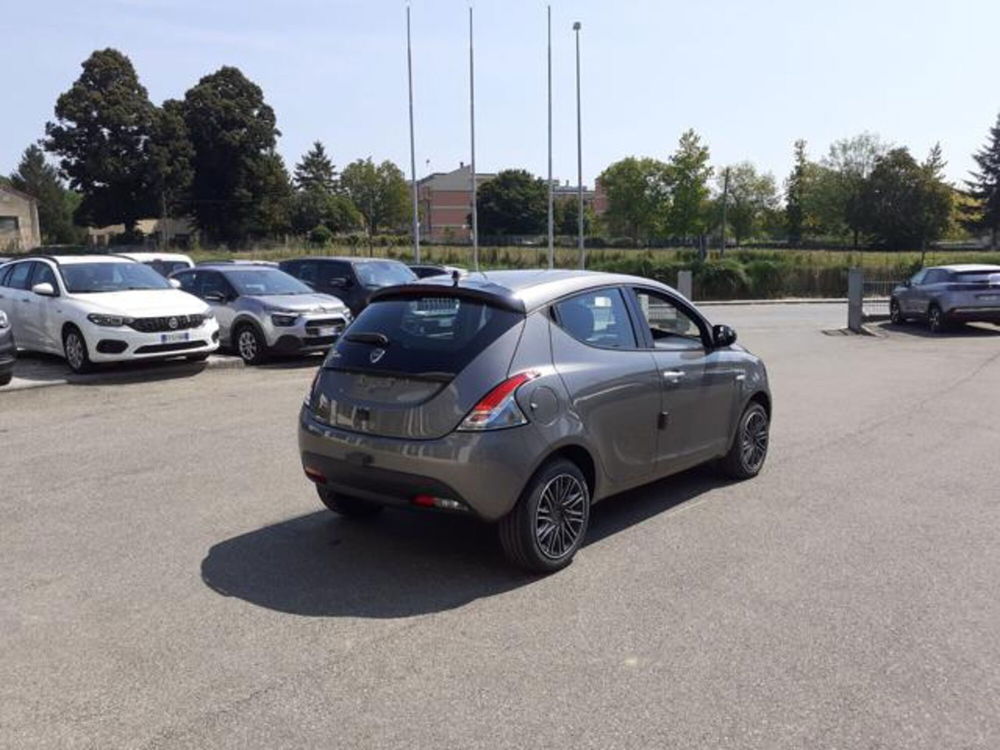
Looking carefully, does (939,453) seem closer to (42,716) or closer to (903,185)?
(42,716)

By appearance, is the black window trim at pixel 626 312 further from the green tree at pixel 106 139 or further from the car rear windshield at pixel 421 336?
the green tree at pixel 106 139

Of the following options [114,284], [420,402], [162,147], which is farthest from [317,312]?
[162,147]

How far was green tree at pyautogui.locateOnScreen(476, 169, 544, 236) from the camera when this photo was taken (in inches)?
4646

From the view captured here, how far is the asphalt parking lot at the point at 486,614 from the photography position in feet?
11.1

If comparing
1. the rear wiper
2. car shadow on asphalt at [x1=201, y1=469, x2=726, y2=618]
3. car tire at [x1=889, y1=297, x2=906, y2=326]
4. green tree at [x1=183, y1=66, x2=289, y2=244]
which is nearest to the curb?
car shadow on asphalt at [x1=201, y1=469, x2=726, y2=618]

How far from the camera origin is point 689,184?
7956 centimetres

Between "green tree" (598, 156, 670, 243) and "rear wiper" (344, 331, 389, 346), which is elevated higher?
"green tree" (598, 156, 670, 243)

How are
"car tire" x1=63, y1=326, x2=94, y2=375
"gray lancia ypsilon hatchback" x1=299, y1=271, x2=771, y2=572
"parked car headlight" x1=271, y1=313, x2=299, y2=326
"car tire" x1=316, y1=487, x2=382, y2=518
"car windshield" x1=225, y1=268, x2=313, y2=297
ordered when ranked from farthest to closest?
"car windshield" x1=225, y1=268, x2=313, y2=297
"parked car headlight" x1=271, y1=313, x2=299, y2=326
"car tire" x1=63, y1=326, x2=94, y2=375
"car tire" x1=316, y1=487, x2=382, y2=518
"gray lancia ypsilon hatchback" x1=299, y1=271, x2=771, y2=572

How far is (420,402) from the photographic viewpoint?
476 cm

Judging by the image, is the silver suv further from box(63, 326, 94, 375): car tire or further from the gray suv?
the gray suv

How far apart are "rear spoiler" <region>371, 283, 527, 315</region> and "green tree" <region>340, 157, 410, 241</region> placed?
107955mm

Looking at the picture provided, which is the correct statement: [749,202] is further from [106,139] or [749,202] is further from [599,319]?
[599,319]

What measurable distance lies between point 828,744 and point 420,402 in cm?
254

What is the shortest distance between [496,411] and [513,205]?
116 metres
